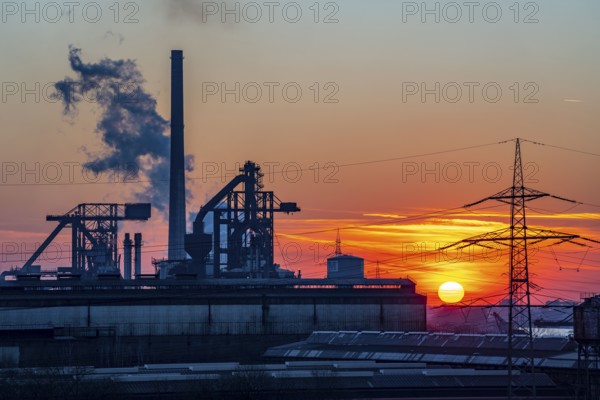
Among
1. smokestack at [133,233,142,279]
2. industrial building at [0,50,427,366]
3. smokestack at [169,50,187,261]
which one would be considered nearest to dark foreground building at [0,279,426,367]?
industrial building at [0,50,427,366]

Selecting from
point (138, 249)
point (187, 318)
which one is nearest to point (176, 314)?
point (187, 318)

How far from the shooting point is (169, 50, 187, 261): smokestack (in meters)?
111

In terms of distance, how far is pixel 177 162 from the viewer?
112 meters

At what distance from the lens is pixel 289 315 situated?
241 feet

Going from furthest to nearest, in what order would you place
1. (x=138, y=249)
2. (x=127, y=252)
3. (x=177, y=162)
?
(x=127, y=252)
(x=138, y=249)
(x=177, y=162)

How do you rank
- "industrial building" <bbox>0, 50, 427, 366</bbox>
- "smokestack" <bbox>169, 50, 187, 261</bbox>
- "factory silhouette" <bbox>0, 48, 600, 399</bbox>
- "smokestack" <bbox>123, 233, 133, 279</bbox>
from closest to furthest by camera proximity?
1. "factory silhouette" <bbox>0, 48, 600, 399</bbox>
2. "industrial building" <bbox>0, 50, 427, 366</bbox>
3. "smokestack" <bbox>169, 50, 187, 261</bbox>
4. "smokestack" <bbox>123, 233, 133, 279</bbox>

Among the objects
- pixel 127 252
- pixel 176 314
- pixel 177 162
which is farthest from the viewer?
pixel 127 252

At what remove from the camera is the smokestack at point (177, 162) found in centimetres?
11138

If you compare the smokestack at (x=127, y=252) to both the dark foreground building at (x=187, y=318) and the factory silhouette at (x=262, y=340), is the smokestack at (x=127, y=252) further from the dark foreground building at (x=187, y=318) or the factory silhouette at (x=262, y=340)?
the dark foreground building at (x=187, y=318)

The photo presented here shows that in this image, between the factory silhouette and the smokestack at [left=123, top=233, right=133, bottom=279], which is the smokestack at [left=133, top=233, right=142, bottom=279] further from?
the factory silhouette

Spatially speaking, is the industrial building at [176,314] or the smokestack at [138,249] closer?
the industrial building at [176,314]

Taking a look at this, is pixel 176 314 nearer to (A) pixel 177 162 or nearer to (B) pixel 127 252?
(A) pixel 177 162

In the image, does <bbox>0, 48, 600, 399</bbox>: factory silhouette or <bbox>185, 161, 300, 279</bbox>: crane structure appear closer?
<bbox>0, 48, 600, 399</bbox>: factory silhouette

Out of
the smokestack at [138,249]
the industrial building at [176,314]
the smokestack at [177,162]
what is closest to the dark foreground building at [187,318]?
the industrial building at [176,314]
